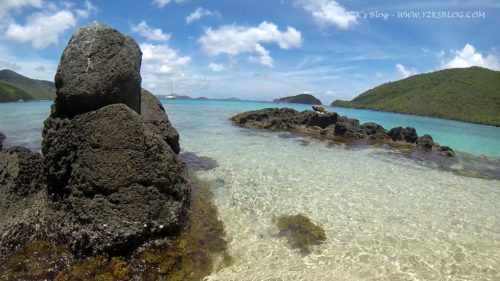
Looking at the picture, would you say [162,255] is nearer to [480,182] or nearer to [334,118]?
[480,182]

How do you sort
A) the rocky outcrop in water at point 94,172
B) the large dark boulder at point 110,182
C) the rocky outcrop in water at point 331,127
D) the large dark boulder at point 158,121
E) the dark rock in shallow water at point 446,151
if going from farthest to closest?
the rocky outcrop in water at point 331,127 < the dark rock in shallow water at point 446,151 < the large dark boulder at point 158,121 < the rocky outcrop in water at point 94,172 < the large dark boulder at point 110,182

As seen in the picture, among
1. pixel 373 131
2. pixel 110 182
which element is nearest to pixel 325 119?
pixel 373 131

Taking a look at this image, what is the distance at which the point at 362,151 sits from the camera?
99.1 ft

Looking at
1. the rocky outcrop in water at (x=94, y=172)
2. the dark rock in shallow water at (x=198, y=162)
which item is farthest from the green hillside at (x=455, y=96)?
the rocky outcrop in water at (x=94, y=172)

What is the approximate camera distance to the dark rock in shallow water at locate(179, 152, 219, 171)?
20.0 m

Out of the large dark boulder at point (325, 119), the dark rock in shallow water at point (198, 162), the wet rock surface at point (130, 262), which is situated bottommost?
the wet rock surface at point (130, 262)

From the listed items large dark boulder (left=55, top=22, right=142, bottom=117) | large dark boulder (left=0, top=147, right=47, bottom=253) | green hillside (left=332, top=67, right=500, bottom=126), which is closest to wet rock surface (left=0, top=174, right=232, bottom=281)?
large dark boulder (left=0, top=147, right=47, bottom=253)

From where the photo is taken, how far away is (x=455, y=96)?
14662cm

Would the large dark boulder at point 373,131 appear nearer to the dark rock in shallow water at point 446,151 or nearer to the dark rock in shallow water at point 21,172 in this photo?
the dark rock in shallow water at point 446,151

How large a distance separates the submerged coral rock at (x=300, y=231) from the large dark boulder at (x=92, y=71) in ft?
24.1

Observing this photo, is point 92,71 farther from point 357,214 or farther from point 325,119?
point 325,119

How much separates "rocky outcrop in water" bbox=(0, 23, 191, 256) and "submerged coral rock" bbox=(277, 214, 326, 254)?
3.48 meters

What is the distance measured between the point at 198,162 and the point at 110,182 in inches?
449

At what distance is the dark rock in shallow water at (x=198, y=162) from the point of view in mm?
20031
